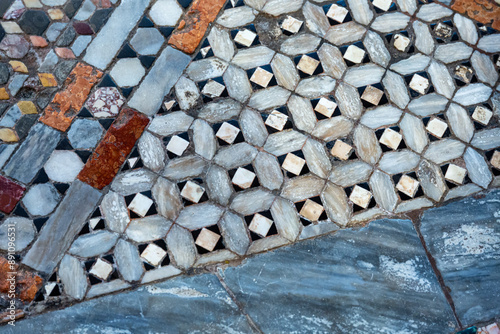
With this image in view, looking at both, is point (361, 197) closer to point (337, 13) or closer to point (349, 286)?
point (349, 286)

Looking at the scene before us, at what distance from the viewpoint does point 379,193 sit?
1724mm

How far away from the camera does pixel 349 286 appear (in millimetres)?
1668

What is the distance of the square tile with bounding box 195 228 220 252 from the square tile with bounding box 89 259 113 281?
0.39 meters

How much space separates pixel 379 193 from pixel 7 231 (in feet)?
5.32

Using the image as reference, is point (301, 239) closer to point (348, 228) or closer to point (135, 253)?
point (348, 228)

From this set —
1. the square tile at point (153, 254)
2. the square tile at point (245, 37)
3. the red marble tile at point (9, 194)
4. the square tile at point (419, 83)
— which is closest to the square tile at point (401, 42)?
the square tile at point (419, 83)

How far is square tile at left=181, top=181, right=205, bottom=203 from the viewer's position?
5.63ft

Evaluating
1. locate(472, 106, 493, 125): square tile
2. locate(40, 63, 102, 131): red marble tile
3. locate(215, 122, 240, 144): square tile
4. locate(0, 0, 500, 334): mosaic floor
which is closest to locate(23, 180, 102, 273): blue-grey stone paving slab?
locate(0, 0, 500, 334): mosaic floor

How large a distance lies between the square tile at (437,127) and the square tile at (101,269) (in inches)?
60.4

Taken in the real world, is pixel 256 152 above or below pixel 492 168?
above

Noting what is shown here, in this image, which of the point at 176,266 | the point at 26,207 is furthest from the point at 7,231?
the point at 176,266

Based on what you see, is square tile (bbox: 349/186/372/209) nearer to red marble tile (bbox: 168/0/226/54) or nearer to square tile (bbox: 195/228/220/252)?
square tile (bbox: 195/228/220/252)

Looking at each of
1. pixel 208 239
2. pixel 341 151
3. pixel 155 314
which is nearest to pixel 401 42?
pixel 341 151

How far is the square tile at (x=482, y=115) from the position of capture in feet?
5.84
